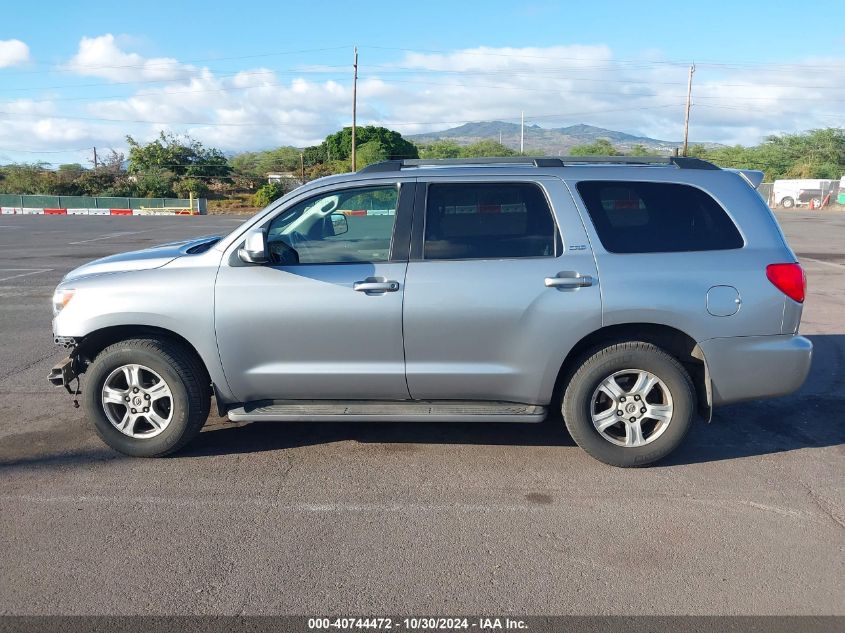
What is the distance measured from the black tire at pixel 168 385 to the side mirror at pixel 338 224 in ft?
4.18

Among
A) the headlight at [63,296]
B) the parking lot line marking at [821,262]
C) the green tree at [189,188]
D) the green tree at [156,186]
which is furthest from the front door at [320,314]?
the green tree at [156,186]

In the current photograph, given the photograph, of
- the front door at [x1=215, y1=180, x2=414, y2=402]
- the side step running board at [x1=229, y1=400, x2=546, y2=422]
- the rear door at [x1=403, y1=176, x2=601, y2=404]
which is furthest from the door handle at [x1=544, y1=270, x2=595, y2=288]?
the front door at [x1=215, y1=180, x2=414, y2=402]

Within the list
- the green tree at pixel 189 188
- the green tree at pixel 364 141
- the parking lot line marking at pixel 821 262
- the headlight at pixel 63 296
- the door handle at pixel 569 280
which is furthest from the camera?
the green tree at pixel 364 141

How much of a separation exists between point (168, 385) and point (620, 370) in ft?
9.56

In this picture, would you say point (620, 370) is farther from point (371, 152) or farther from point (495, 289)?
point (371, 152)

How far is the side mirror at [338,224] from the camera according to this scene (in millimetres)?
4832

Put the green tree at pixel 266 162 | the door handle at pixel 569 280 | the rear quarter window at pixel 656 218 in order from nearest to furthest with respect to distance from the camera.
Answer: the door handle at pixel 569 280, the rear quarter window at pixel 656 218, the green tree at pixel 266 162

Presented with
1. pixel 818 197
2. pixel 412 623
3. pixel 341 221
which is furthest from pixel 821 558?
pixel 818 197

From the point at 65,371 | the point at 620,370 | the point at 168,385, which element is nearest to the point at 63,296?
the point at 65,371

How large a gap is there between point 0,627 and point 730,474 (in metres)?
4.05

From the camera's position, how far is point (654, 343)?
4594mm

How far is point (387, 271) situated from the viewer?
446cm

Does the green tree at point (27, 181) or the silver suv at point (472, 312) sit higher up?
the green tree at point (27, 181)

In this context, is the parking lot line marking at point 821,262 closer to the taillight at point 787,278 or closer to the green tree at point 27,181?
the taillight at point 787,278
